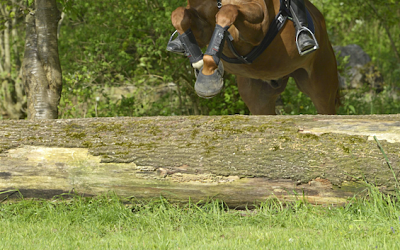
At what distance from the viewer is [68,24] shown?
10.6 metres

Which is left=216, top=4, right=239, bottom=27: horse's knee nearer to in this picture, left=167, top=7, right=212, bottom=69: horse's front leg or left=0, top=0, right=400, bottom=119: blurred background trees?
left=167, top=7, right=212, bottom=69: horse's front leg

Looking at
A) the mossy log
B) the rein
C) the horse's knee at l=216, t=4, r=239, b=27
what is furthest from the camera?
the rein

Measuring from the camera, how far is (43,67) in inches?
217

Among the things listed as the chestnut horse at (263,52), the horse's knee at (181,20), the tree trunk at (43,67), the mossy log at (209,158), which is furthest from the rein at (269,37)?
the tree trunk at (43,67)

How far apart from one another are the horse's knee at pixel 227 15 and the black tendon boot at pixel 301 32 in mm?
876

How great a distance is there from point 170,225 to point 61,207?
0.92 m

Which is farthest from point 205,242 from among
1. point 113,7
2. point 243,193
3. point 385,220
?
point 113,7

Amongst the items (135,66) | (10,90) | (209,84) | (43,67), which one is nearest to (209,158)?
(209,84)

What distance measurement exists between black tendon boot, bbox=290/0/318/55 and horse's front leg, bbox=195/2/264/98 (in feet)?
1.61

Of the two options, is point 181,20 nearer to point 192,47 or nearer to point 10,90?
point 192,47

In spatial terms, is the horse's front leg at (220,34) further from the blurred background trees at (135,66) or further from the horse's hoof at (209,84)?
the blurred background trees at (135,66)

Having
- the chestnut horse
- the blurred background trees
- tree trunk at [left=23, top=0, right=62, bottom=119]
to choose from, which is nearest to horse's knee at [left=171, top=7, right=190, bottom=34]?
the chestnut horse

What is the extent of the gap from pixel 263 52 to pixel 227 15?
0.83 meters

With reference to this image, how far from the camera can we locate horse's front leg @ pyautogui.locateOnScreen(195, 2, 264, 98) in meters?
3.95
